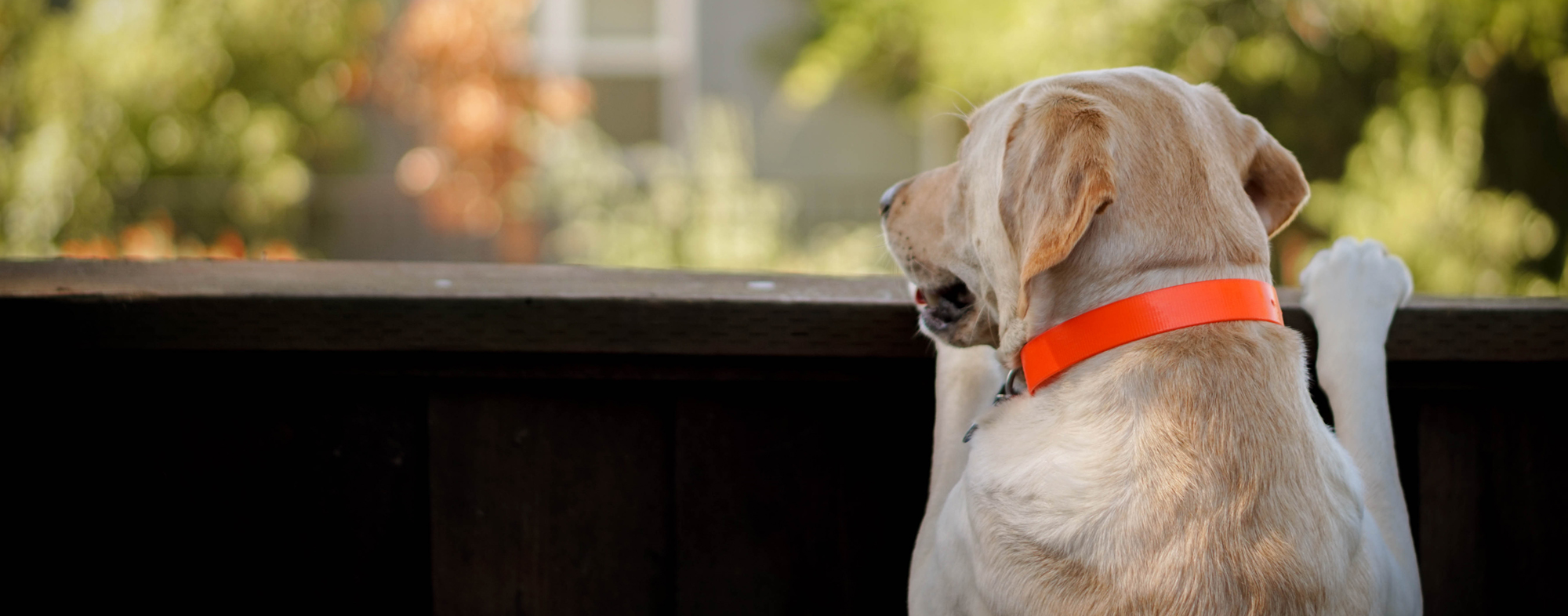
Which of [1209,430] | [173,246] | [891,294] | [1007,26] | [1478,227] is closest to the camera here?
[1209,430]

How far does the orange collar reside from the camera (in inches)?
57.4

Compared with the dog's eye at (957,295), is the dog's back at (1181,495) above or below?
below

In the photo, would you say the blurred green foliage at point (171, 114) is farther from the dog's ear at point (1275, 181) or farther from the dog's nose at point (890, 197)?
the dog's ear at point (1275, 181)

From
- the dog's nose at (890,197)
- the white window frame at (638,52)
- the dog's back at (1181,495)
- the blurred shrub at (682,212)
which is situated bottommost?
the blurred shrub at (682,212)

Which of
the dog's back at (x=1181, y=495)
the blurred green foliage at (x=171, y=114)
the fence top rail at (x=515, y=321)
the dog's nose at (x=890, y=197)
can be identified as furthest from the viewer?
the blurred green foliage at (x=171, y=114)

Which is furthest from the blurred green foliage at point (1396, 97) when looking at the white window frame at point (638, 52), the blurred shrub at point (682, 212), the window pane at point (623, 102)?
the window pane at point (623, 102)

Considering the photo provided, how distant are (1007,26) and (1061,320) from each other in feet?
26.1

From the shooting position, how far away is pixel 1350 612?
4.61 ft

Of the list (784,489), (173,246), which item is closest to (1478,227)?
(784,489)

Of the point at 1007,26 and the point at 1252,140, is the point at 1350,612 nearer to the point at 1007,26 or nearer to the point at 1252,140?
the point at 1252,140

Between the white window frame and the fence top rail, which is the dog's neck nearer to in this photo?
the fence top rail

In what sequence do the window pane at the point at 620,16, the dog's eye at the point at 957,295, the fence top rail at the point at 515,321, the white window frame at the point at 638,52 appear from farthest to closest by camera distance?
the window pane at the point at 620,16, the white window frame at the point at 638,52, the dog's eye at the point at 957,295, the fence top rail at the point at 515,321

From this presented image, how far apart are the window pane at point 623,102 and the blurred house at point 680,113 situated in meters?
0.01

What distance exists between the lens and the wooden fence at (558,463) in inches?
66.9
